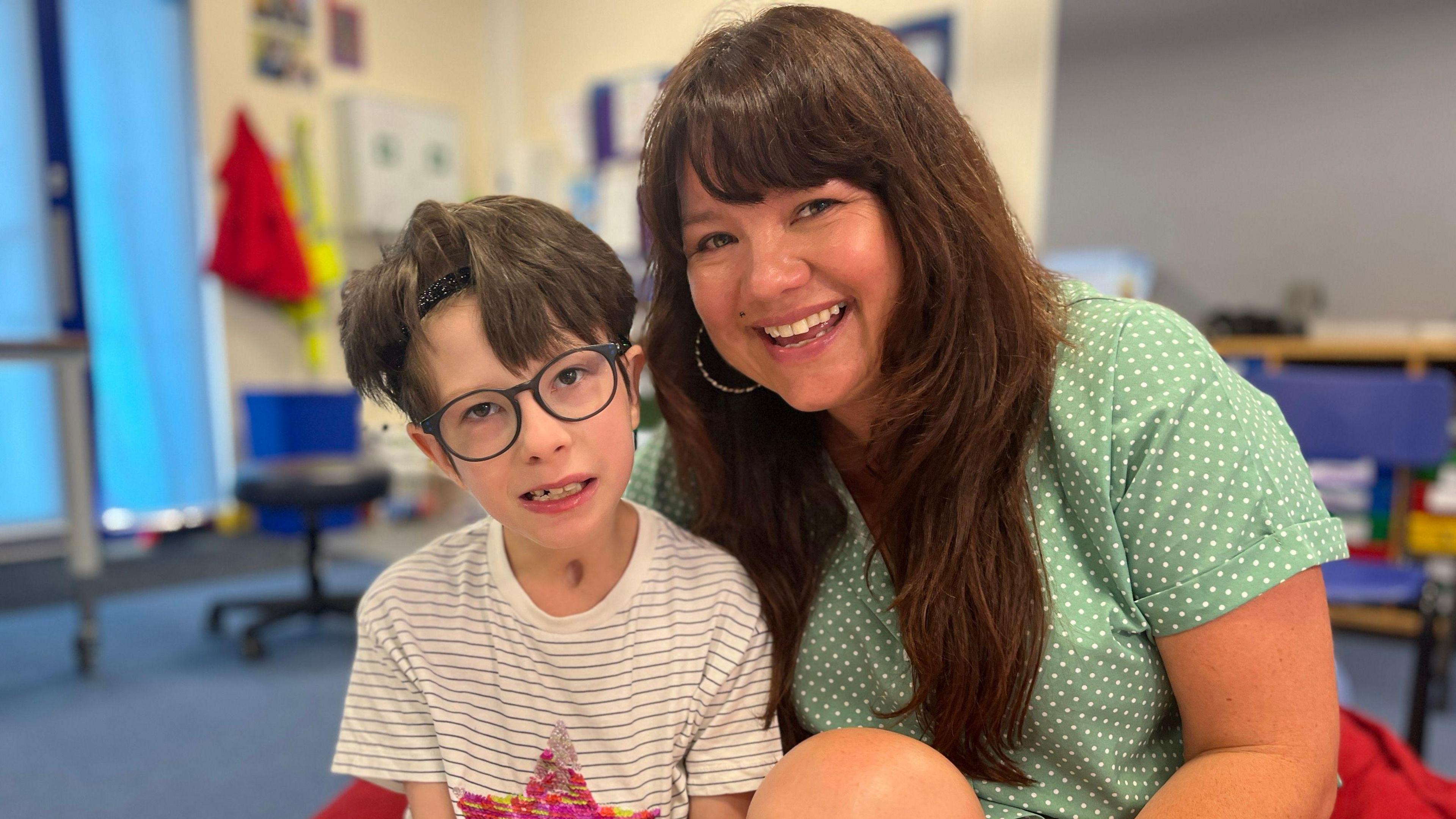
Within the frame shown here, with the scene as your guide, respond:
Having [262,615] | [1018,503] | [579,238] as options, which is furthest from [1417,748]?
[262,615]

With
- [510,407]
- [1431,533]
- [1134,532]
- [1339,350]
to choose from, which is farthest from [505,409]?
[1431,533]

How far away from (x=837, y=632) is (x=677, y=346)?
0.38m

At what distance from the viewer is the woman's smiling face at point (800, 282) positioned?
0.88 m

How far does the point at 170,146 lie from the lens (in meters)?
4.18

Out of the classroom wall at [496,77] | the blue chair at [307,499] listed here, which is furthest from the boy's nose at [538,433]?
the classroom wall at [496,77]

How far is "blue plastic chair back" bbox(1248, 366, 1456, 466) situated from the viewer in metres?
2.28

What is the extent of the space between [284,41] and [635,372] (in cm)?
440

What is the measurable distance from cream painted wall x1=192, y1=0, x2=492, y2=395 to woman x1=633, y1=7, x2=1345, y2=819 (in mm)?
4121

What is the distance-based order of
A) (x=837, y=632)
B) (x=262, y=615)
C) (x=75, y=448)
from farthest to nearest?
1. (x=262, y=615)
2. (x=75, y=448)
3. (x=837, y=632)

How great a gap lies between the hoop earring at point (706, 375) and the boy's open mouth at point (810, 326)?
0.17 metres

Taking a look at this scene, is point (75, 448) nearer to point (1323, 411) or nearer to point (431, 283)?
point (431, 283)

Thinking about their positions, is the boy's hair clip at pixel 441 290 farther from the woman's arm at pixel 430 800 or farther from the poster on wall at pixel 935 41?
the poster on wall at pixel 935 41

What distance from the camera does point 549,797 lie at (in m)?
0.95

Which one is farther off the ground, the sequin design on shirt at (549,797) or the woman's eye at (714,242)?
the woman's eye at (714,242)
